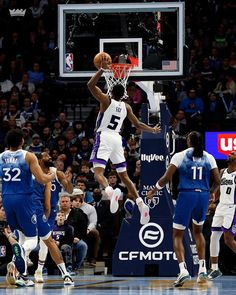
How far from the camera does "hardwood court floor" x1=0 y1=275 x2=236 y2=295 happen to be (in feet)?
45.3

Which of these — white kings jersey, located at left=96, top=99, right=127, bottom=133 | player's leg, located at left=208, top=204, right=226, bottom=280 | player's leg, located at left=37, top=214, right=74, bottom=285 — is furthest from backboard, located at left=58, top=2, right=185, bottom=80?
player's leg, located at left=37, top=214, right=74, bottom=285

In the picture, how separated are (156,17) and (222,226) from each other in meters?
4.14

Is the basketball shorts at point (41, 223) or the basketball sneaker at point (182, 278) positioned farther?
the basketball shorts at point (41, 223)

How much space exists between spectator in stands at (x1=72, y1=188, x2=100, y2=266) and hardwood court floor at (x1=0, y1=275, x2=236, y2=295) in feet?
6.20

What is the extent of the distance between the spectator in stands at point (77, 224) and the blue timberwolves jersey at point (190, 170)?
3.83 m

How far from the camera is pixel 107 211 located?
64.8 feet

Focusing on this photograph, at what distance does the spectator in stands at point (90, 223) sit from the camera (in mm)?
19219

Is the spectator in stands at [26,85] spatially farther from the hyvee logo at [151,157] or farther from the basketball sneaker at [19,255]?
the basketball sneaker at [19,255]

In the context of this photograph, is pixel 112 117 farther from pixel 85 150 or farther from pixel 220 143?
pixel 85 150

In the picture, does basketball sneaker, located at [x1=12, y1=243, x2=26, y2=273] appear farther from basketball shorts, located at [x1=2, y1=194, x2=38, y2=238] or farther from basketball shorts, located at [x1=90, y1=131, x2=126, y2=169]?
basketball shorts, located at [x1=90, y1=131, x2=126, y2=169]

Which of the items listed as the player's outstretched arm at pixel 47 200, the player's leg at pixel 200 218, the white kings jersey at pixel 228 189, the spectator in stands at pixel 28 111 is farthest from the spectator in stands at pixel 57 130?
the player's leg at pixel 200 218

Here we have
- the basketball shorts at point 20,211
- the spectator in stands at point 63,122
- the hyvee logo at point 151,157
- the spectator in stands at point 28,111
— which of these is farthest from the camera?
the spectator in stands at point 28,111

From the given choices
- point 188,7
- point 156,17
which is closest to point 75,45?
point 156,17

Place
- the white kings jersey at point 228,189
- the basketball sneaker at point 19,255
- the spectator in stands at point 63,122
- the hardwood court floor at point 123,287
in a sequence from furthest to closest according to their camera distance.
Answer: the spectator in stands at point 63,122 < the white kings jersey at point 228,189 < the basketball sneaker at point 19,255 < the hardwood court floor at point 123,287
